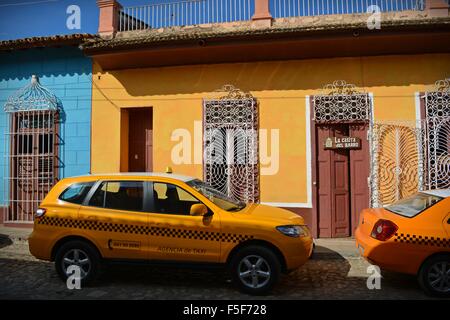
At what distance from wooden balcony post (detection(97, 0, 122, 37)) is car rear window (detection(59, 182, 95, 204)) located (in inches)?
208

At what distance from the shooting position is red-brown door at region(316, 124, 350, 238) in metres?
8.64

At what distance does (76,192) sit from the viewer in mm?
5719

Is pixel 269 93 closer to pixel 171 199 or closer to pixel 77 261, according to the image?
pixel 171 199

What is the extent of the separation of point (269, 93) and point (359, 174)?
274 cm

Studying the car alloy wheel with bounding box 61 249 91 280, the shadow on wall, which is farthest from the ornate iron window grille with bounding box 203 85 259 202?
the car alloy wheel with bounding box 61 249 91 280

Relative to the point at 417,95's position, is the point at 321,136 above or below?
below

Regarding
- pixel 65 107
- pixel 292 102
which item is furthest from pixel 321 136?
pixel 65 107

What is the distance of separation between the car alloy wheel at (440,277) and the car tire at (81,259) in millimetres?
4528

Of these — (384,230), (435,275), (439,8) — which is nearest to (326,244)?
(384,230)

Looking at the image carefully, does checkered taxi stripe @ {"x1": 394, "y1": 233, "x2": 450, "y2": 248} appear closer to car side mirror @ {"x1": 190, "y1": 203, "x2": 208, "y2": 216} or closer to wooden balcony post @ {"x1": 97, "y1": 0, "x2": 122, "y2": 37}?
car side mirror @ {"x1": 190, "y1": 203, "x2": 208, "y2": 216}

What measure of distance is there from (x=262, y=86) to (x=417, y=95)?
3.38 meters

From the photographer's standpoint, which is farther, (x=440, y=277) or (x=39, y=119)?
(x=39, y=119)

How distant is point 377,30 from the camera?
790 centimetres
